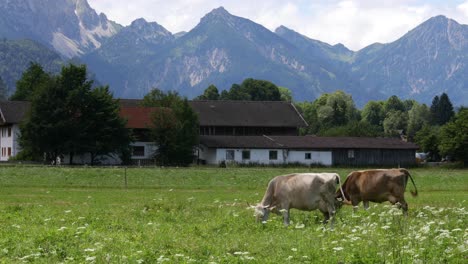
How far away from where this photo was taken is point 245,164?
90000mm

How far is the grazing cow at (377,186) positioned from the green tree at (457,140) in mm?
74289

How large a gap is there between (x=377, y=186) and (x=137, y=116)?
77.2 meters

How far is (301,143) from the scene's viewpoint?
94.7 metres

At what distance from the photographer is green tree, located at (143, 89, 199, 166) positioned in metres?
84.1

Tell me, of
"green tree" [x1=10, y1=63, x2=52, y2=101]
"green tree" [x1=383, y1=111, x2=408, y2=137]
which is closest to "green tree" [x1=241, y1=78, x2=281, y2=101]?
"green tree" [x1=383, y1=111, x2=408, y2=137]

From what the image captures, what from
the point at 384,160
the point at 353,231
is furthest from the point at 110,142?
the point at 353,231

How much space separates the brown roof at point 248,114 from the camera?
109 m

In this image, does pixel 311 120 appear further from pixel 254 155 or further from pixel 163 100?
pixel 254 155

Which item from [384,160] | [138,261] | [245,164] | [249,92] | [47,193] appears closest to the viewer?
[138,261]

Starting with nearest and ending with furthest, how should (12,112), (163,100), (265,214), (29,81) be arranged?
(265,214) → (12,112) → (163,100) → (29,81)

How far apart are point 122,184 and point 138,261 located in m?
35.8

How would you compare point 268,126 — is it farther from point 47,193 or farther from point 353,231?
point 353,231

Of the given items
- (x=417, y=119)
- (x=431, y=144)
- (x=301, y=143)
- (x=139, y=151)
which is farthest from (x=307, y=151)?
(x=417, y=119)

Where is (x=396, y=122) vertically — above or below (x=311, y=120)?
above
